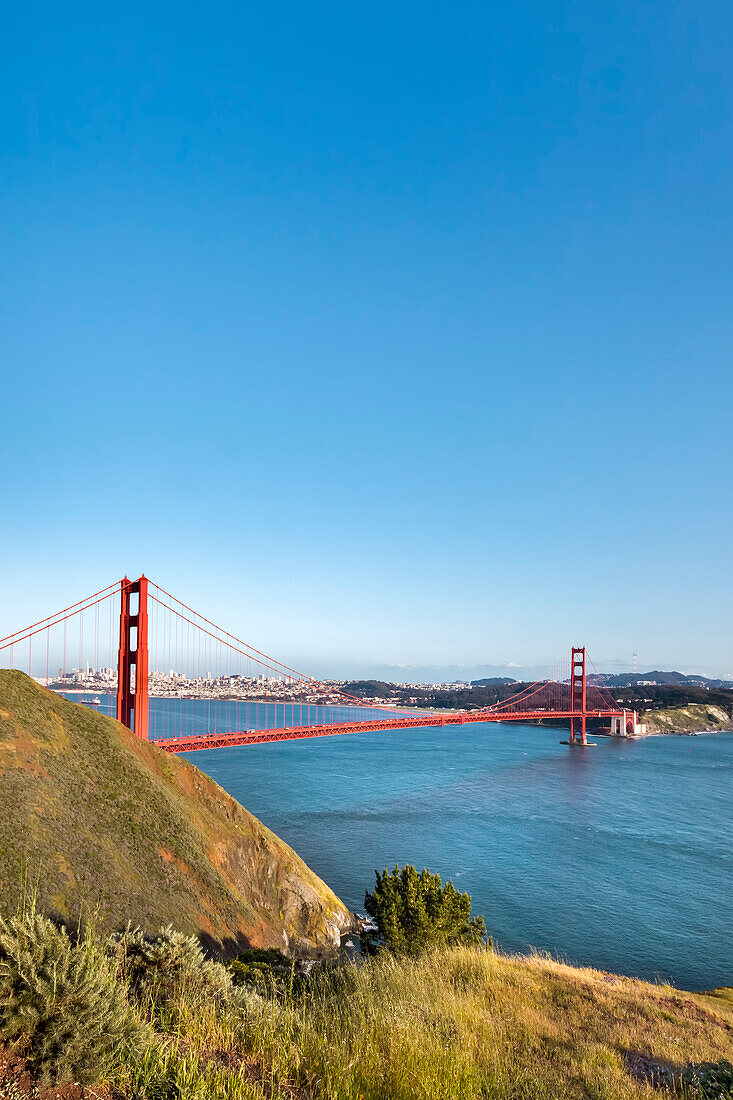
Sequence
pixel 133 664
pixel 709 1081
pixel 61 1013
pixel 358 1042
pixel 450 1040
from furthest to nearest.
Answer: pixel 133 664, pixel 709 1081, pixel 450 1040, pixel 358 1042, pixel 61 1013

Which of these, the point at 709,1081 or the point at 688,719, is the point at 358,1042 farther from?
the point at 688,719

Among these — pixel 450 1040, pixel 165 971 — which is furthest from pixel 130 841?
pixel 450 1040

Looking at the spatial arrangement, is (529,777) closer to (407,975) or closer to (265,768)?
(265,768)

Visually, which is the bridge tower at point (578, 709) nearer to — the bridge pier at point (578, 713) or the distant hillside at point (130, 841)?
the bridge pier at point (578, 713)

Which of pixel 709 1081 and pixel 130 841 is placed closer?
pixel 709 1081

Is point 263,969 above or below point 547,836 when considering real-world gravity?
above

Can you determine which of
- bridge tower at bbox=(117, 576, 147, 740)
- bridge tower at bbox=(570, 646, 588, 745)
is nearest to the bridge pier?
bridge tower at bbox=(570, 646, 588, 745)

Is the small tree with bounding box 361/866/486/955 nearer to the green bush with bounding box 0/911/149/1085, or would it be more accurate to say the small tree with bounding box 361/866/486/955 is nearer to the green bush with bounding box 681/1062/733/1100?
the green bush with bounding box 681/1062/733/1100
